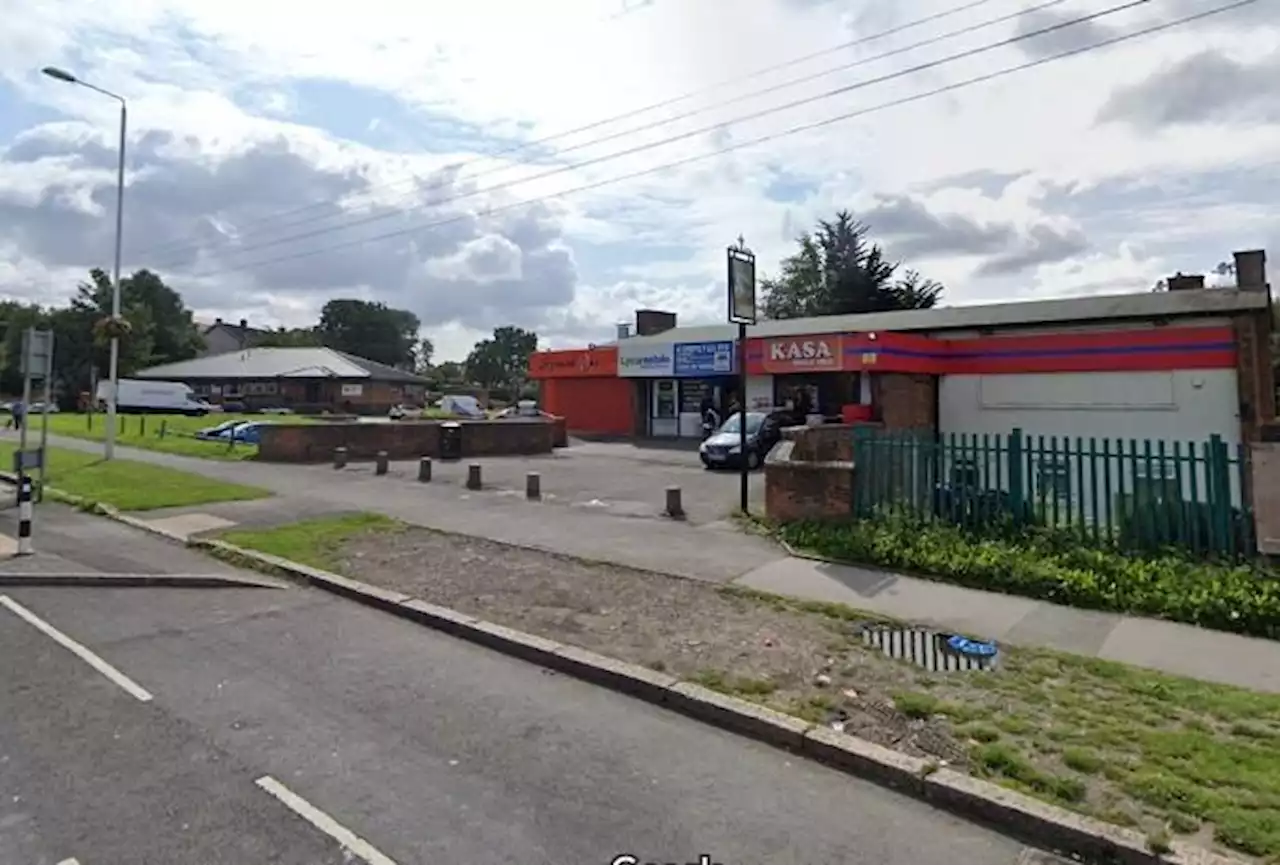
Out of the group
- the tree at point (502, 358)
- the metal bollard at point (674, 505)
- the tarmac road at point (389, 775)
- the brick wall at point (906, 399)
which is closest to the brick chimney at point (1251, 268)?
the brick wall at point (906, 399)

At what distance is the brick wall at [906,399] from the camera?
76.0 feet

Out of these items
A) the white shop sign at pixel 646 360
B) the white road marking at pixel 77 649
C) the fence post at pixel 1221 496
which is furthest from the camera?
the white shop sign at pixel 646 360

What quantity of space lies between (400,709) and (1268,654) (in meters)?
6.60

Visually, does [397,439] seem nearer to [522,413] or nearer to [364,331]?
[522,413]

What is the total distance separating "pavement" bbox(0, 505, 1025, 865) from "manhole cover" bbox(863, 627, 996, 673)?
2.01m

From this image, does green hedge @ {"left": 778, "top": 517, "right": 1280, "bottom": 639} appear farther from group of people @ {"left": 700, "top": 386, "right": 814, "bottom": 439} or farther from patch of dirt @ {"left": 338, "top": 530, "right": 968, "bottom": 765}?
group of people @ {"left": 700, "top": 386, "right": 814, "bottom": 439}

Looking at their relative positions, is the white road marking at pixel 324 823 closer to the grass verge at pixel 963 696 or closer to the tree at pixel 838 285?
the grass verge at pixel 963 696

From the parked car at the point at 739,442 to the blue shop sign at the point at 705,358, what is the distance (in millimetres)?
6864

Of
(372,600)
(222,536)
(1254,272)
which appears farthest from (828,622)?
(1254,272)

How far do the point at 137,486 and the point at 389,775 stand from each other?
14384mm

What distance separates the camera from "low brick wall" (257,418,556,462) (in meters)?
22.4

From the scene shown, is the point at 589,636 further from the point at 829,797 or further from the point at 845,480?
the point at 845,480

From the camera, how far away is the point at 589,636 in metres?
6.73

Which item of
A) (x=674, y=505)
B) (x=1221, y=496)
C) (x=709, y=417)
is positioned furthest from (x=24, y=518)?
(x=709, y=417)
